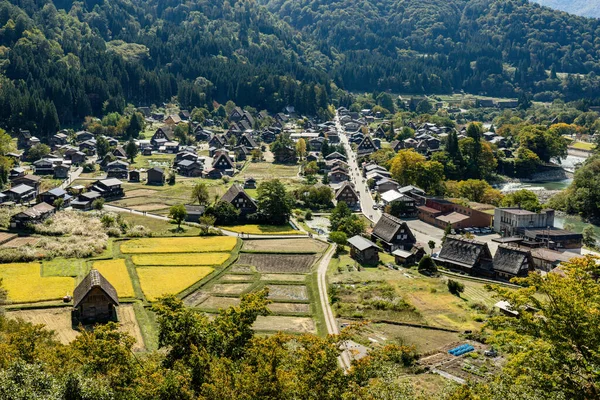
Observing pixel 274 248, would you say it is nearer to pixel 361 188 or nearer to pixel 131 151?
pixel 361 188

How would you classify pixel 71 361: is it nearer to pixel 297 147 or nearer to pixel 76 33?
pixel 297 147

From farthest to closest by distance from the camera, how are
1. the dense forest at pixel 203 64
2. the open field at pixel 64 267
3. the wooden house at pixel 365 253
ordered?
the dense forest at pixel 203 64
the wooden house at pixel 365 253
the open field at pixel 64 267

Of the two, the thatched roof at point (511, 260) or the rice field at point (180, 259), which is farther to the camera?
the rice field at point (180, 259)

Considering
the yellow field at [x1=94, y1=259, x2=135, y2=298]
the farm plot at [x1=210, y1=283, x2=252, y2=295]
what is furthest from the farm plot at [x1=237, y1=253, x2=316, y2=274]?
the yellow field at [x1=94, y1=259, x2=135, y2=298]

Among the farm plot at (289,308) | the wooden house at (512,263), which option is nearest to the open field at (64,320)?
the farm plot at (289,308)

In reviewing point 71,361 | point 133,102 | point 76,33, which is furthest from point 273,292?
point 76,33

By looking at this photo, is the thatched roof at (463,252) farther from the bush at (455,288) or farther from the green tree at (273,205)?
the green tree at (273,205)

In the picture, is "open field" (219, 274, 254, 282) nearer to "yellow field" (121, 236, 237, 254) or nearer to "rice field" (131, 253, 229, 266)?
"rice field" (131, 253, 229, 266)
